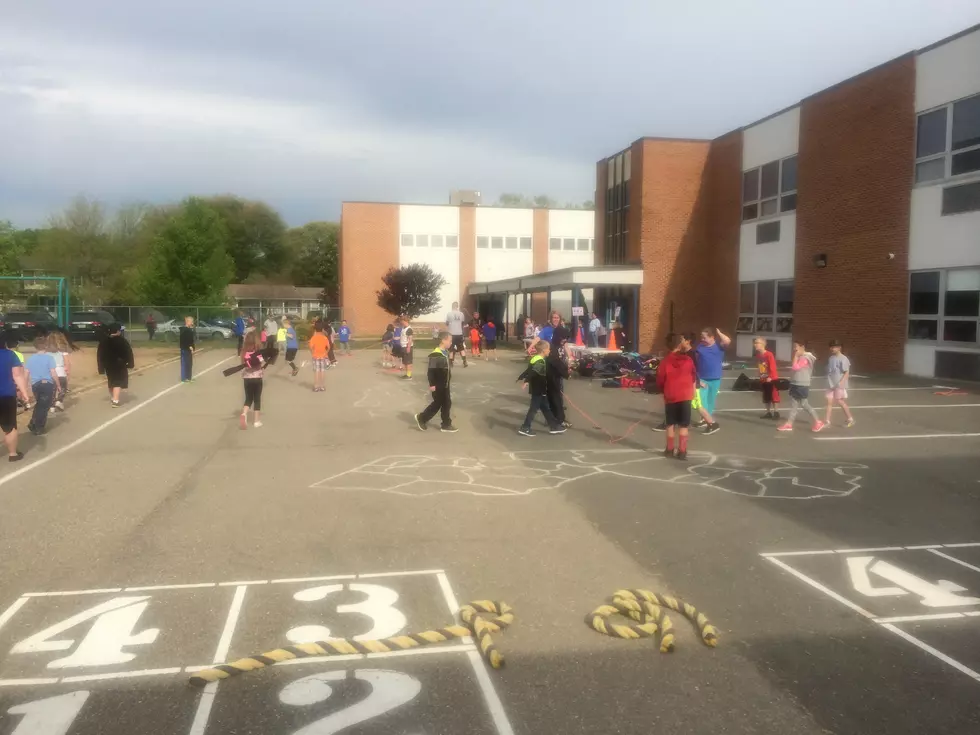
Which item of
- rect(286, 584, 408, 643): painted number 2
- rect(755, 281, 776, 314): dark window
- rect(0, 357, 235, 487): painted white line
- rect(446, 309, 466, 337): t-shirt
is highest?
rect(755, 281, 776, 314): dark window

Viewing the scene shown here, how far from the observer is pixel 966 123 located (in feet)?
63.5

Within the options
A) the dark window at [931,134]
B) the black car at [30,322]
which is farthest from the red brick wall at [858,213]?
the black car at [30,322]

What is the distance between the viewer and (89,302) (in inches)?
2650

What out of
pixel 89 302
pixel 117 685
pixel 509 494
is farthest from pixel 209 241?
pixel 117 685

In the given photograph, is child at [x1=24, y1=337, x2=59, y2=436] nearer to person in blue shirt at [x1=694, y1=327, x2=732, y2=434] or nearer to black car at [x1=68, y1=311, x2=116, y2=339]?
person in blue shirt at [x1=694, y1=327, x2=732, y2=434]

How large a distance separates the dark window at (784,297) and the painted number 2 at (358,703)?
24944mm

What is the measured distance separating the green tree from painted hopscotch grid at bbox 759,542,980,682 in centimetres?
5404

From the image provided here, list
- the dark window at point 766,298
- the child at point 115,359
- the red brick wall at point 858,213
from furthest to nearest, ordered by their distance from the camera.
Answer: the dark window at point 766,298
the red brick wall at point 858,213
the child at point 115,359

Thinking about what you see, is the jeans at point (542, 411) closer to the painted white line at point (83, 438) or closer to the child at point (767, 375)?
the child at point (767, 375)

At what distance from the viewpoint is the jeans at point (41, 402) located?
41.2 ft

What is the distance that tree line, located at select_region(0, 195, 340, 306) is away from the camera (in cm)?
5562

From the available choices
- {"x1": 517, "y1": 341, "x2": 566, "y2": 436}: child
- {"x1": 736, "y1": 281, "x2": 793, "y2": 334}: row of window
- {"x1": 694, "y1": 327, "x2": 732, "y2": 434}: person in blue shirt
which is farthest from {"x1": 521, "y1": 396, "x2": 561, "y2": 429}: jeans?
{"x1": 736, "y1": 281, "x2": 793, "y2": 334}: row of window

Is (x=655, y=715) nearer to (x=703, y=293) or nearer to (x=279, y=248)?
(x=703, y=293)

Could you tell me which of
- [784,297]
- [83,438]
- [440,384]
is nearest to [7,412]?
[83,438]
